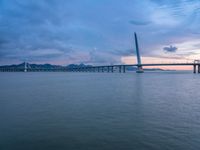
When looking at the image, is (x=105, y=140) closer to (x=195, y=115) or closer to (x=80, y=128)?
(x=80, y=128)

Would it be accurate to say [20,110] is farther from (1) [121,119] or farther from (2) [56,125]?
(1) [121,119]

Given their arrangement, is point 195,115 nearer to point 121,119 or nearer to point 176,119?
point 176,119

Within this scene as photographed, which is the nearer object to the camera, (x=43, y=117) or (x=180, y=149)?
(x=180, y=149)

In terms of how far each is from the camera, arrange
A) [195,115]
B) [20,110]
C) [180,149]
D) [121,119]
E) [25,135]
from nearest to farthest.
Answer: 1. [180,149]
2. [25,135]
3. [121,119]
4. [195,115]
5. [20,110]

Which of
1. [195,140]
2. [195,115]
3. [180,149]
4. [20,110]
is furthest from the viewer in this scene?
[20,110]

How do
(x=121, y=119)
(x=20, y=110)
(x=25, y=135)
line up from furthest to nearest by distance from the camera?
(x=20, y=110) < (x=121, y=119) < (x=25, y=135)

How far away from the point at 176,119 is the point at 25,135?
9045mm

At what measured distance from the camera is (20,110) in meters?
16.0

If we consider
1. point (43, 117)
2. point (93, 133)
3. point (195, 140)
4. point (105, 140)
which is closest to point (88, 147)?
point (105, 140)

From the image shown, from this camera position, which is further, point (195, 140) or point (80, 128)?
point (80, 128)

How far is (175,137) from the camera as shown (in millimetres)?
9680

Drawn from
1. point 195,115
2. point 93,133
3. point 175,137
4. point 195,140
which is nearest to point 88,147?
point 93,133

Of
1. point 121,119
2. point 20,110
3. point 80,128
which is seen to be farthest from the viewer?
point 20,110

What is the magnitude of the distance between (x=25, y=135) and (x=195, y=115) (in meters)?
11.0
